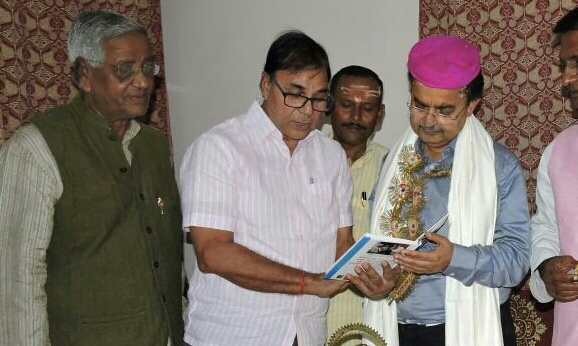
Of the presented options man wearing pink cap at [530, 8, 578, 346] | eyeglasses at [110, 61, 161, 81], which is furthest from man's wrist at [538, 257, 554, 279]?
eyeglasses at [110, 61, 161, 81]

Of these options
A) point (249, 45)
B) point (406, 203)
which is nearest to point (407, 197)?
point (406, 203)

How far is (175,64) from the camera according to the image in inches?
183

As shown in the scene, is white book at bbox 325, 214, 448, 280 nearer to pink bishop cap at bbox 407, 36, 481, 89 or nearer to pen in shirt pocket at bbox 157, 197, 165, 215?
pink bishop cap at bbox 407, 36, 481, 89

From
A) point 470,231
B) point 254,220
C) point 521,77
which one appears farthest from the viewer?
point 521,77

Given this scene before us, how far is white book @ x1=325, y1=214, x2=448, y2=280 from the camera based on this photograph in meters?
2.08

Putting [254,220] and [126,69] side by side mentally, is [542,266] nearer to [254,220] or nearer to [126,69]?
[254,220]

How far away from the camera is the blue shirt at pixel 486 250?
234cm

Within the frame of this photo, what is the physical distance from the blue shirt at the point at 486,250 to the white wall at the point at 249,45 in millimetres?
1596

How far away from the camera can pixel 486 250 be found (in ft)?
7.78

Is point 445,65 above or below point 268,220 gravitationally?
above

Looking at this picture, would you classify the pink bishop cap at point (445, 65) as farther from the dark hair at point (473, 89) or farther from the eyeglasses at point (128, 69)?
the eyeglasses at point (128, 69)

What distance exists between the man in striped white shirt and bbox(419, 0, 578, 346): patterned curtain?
1.42 meters

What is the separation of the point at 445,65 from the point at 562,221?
2.40 feet

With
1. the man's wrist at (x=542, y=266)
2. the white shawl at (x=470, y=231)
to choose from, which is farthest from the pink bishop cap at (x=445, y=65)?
the man's wrist at (x=542, y=266)
